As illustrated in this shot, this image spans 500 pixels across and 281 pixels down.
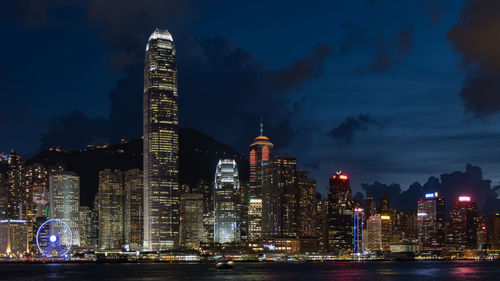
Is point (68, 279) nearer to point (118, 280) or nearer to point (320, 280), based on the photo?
point (118, 280)

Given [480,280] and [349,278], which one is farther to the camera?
[349,278]

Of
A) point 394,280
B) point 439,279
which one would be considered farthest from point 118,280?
point 439,279

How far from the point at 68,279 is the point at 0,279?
16051mm

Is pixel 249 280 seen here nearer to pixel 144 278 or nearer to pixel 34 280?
pixel 144 278

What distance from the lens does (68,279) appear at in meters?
188

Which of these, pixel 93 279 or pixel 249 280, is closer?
pixel 249 280

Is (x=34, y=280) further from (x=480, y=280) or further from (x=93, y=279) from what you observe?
(x=480, y=280)

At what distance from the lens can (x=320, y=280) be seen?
17850 centimetres

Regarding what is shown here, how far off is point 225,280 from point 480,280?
59151 millimetres

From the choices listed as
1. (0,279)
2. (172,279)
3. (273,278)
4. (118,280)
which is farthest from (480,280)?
(0,279)

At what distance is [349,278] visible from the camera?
189000 millimetres

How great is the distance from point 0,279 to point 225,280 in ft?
176

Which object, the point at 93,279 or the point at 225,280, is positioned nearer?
the point at 225,280

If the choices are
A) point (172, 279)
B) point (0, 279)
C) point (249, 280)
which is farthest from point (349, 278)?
point (0, 279)
